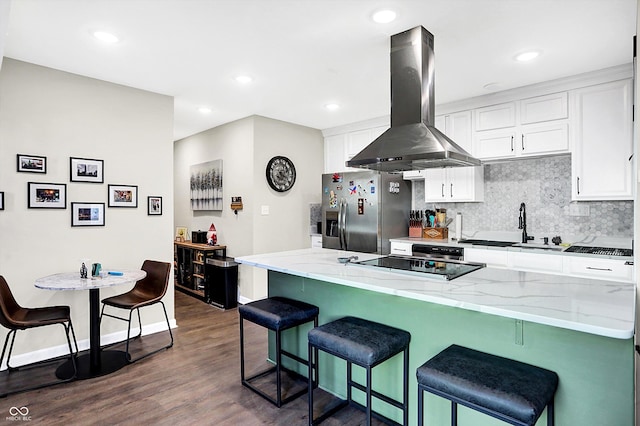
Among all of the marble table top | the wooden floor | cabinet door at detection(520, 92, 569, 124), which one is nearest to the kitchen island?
the wooden floor

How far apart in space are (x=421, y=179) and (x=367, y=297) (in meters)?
2.80

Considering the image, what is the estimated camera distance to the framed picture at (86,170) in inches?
126

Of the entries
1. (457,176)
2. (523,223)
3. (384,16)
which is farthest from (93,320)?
(523,223)

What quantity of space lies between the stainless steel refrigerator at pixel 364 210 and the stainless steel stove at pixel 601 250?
6.21ft

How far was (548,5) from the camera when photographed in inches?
84.7

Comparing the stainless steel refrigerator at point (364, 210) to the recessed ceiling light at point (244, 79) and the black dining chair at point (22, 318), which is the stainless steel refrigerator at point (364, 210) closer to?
the recessed ceiling light at point (244, 79)

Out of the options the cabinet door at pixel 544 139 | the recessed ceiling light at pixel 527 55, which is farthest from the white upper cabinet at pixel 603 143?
the recessed ceiling light at pixel 527 55

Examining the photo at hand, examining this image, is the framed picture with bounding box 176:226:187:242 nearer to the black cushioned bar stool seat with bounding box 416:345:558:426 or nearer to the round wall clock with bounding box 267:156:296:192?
the round wall clock with bounding box 267:156:296:192

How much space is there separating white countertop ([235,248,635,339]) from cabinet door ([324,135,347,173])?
10.3 feet

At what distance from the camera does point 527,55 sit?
2.84 meters

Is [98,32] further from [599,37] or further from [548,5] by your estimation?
[599,37]

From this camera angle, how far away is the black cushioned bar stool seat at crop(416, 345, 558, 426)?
1.27m

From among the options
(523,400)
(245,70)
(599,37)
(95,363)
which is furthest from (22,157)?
(599,37)

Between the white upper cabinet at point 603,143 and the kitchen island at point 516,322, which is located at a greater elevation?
the white upper cabinet at point 603,143
